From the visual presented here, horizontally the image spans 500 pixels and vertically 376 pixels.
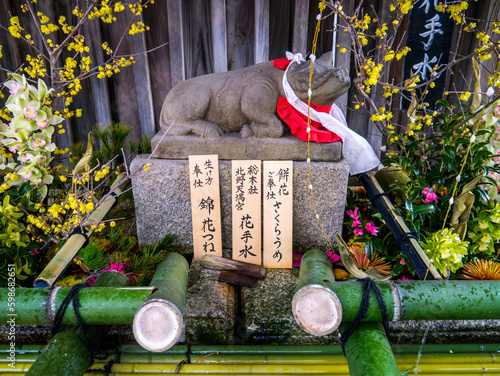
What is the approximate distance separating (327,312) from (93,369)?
3.49ft

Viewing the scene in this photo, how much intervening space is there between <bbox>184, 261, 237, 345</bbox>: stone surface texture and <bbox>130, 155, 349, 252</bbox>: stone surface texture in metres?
0.50

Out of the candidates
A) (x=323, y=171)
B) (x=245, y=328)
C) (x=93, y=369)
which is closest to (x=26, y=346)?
(x=93, y=369)

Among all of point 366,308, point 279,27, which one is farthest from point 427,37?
point 366,308

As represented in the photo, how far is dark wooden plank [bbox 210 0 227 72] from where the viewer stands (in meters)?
2.78

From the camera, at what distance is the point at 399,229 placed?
1.97 metres

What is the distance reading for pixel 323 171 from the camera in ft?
7.11

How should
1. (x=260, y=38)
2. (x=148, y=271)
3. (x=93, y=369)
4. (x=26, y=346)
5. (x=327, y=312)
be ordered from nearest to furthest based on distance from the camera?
1. (x=327, y=312)
2. (x=93, y=369)
3. (x=26, y=346)
4. (x=148, y=271)
5. (x=260, y=38)

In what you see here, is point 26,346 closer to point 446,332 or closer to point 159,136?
point 159,136

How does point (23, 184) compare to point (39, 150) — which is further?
point (23, 184)

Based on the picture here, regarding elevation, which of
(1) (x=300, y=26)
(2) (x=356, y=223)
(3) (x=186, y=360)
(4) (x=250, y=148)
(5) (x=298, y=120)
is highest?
(1) (x=300, y=26)

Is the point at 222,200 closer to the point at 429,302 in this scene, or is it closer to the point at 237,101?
the point at 237,101

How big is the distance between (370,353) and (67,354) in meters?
1.13

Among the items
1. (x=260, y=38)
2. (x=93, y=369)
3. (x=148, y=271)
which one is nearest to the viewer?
(x=93, y=369)

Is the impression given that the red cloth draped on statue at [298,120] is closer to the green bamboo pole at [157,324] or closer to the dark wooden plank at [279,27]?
the dark wooden plank at [279,27]
